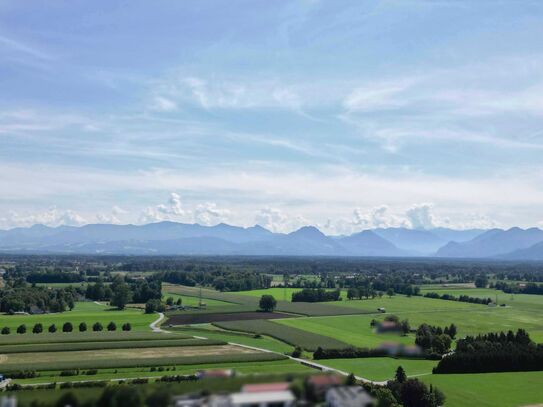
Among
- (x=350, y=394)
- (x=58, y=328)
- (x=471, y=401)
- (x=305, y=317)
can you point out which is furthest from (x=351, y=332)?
(x=350, y=394)

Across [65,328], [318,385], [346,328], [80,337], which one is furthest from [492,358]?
[65,328]

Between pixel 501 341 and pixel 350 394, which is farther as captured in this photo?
pixel 501 341

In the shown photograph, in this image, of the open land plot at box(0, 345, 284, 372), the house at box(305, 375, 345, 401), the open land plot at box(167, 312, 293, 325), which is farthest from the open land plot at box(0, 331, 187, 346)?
the house at box(305, 375, 345, 401)

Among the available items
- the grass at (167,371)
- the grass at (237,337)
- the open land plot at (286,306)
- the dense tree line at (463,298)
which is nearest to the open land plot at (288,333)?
the grass at (237,337)

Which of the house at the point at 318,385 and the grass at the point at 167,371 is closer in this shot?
the house at the point at 318,385

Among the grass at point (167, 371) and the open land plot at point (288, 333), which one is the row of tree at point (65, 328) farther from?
the grass at point (167, 371)

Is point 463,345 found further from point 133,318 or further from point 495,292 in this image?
point 495,292

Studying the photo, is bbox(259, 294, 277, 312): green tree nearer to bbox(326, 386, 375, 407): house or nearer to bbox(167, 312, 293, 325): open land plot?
bbox(167, 312, 293, 325): open land plot
